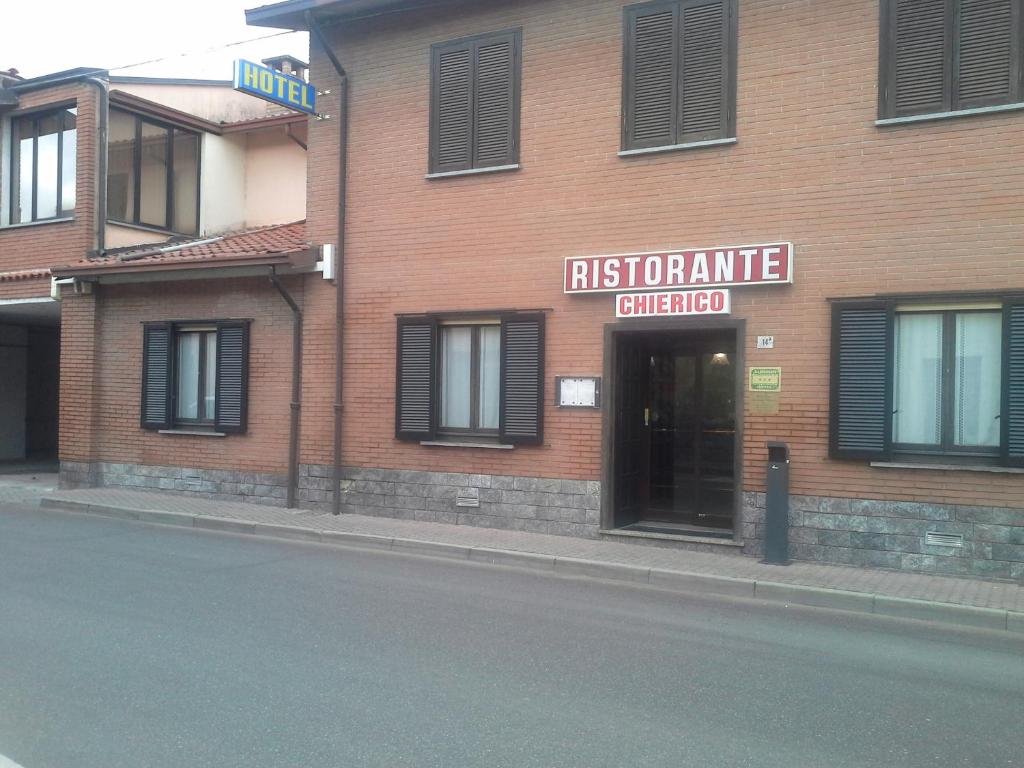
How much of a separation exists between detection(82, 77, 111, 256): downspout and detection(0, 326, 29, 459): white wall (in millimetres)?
6212

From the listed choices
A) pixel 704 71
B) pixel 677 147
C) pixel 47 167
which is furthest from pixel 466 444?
pixel 47 167

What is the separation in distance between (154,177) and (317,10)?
236 inches

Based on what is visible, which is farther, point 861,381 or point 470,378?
point 470,378

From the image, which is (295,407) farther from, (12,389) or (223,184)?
(12,389)

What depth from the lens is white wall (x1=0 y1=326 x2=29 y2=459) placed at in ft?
66.5

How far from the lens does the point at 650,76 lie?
35.4 ft

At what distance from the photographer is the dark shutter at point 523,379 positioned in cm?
1143

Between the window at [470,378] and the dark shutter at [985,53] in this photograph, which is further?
the window at [470,378]

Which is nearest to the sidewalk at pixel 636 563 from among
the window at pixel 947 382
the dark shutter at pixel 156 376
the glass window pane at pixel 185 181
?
the window at pixel 947 382

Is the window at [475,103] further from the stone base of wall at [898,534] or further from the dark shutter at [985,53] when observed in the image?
the stone base of wall at [898,534]

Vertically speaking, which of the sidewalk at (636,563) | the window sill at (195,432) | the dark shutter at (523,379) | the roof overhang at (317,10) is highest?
the roof overhang at (317,10)

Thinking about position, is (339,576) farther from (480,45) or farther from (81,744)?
(480,45)

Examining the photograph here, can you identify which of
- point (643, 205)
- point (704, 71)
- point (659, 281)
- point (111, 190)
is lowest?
point (659, 281)

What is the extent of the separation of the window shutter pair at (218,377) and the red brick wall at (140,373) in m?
0.14
